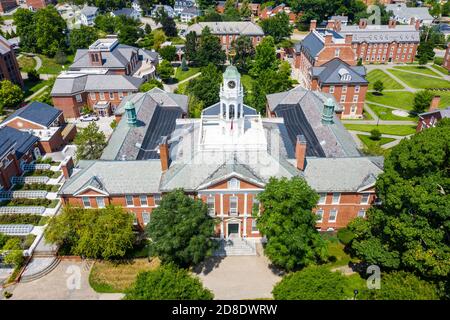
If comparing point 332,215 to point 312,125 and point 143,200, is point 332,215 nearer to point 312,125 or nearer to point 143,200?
point 312,125

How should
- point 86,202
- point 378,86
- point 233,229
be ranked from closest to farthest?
1. point 86,202
2. point 233,229
3. point 378,86

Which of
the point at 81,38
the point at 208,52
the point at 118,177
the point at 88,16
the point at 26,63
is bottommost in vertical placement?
the point at 26,63

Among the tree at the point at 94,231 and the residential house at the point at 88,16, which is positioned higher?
the residential house at the point at 88,16

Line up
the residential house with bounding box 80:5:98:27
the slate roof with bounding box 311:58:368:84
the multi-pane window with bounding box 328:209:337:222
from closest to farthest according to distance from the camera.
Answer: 1. the multi-pane window with bounding box 328:209:337:222
2. the slate roof with bounding box 311:58:368:84
3. the residential house with bounding box 80:5:98:27

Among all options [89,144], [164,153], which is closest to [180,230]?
[164,153]

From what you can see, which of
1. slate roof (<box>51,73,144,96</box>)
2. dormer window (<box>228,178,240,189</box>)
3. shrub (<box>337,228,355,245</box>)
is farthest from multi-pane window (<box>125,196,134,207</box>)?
slate roof (<box>51,73,144,96</box>)

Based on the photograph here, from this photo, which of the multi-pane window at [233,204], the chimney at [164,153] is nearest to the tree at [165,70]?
the chimney at [164,153]

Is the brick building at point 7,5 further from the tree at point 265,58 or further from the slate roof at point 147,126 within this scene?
the slate roof at point 147,126

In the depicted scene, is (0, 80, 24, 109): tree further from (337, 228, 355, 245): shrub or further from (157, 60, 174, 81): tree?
(337, 228, 355, 245): shrub
